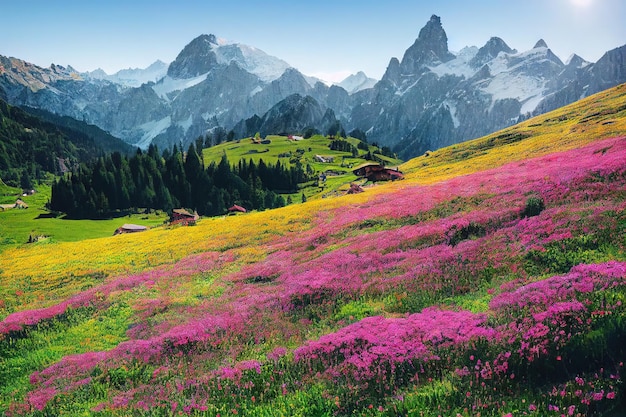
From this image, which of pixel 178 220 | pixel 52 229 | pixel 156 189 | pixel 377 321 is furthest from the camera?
pixel 156 189

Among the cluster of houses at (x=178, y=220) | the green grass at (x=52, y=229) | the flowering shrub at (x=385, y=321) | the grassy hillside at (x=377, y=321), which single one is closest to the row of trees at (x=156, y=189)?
the green grass at (x=52, y=229)

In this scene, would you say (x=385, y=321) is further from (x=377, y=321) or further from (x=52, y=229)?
(x=52, y=229)

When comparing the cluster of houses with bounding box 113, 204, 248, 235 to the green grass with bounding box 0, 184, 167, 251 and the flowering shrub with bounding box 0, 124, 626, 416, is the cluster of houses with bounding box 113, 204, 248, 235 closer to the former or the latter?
the green grass with bounding box 0, 184, 167, 251

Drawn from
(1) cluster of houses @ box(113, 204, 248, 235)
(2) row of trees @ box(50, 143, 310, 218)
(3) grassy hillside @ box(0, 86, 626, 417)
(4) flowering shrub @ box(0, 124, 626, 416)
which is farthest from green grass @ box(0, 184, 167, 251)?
(4) flowering shrub @ box(0, 124, 626, 416)

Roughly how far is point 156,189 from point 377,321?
125874 millimetres

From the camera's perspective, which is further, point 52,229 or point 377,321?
point 52,229

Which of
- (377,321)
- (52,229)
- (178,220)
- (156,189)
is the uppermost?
(156,189)

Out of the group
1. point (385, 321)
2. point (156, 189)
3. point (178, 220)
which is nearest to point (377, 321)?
point (385, 321)

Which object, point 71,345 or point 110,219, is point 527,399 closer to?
point 71,345

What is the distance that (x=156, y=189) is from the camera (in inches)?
5044

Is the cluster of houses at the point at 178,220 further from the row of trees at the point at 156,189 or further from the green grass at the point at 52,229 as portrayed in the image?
the row of trees at the point at 156,189

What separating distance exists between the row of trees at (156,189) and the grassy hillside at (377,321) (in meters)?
86.9

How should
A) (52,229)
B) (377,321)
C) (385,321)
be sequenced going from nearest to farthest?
(385,321), (377,321), (52,229)

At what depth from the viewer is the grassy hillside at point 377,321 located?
9.23 meters
